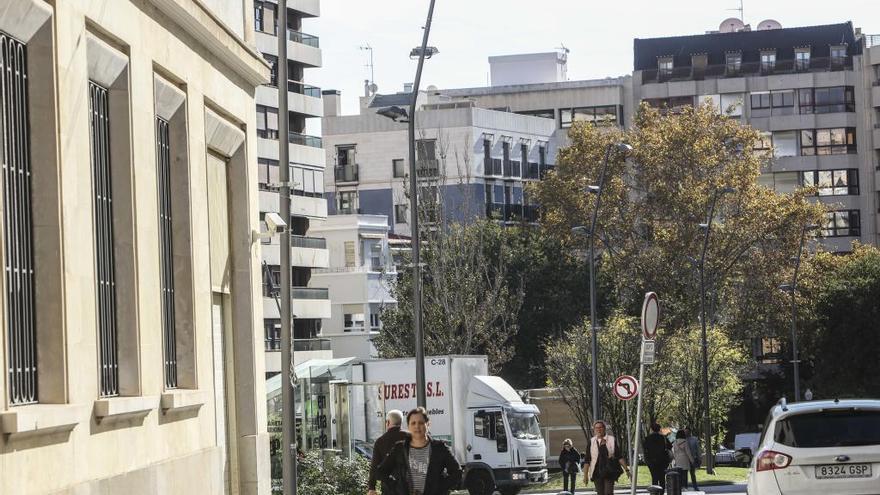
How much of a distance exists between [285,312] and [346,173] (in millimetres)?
80648

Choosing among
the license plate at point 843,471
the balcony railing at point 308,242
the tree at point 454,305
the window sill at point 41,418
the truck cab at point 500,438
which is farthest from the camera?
the balcony railing at point 308,242

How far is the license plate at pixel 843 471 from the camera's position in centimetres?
1695

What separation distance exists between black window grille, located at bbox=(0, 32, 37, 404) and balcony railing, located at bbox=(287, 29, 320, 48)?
64.1 m

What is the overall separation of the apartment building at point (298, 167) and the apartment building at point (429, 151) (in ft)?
64.1

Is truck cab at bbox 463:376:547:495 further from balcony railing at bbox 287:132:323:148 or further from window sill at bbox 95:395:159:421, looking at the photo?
balcony railing at bbox 287:132:323:148

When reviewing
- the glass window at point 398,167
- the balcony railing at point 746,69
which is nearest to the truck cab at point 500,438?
the glass window at point 398,167

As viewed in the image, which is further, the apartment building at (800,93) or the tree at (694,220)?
the apartment building at (800,93)

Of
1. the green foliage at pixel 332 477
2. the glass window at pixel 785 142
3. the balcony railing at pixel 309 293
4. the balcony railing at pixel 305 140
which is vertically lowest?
the green foliage at pixel 332 477

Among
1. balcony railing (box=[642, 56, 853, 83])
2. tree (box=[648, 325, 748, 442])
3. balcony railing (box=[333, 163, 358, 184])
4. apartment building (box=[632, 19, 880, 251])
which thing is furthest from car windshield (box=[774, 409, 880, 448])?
balcony railing (box=[642, 56, 853, 83])

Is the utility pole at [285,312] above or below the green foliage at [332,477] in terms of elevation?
above

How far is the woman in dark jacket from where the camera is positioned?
14.5 meters

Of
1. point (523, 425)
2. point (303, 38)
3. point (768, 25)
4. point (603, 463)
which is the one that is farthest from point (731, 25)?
point (603, 463)

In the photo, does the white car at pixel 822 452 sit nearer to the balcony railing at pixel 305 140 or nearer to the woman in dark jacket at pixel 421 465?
the woman in dark jacket at pixel 421 465

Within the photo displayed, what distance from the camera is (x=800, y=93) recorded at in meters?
108
